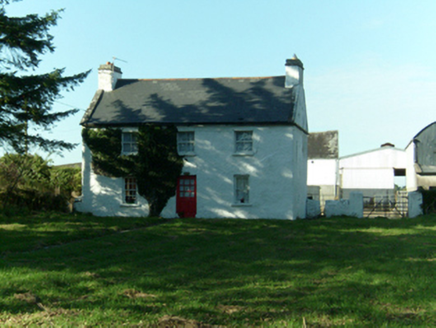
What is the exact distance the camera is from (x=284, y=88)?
1206 inches

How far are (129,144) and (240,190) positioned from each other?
7.18 metres

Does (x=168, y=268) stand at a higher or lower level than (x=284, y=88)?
lower

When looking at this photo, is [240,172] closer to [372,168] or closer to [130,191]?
[130,191]

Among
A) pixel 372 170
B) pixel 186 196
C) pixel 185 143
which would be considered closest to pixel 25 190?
pixel 186 196

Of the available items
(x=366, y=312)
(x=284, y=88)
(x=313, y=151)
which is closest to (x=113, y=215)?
(x=284, y=88)

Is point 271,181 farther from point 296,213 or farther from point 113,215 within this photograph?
point 113,215

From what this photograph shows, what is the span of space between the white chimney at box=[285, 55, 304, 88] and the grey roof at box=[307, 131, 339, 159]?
30874 mm

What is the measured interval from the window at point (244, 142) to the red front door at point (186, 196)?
3.07 meters

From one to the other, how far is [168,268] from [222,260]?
1.91m

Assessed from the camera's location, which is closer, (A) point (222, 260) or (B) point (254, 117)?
(A) point (222, 260)

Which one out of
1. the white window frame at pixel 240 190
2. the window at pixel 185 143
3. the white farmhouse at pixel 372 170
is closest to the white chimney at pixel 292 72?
the white window frame at pixel 240 190

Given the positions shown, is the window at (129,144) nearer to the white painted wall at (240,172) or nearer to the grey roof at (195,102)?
the grey roof at (195,102)

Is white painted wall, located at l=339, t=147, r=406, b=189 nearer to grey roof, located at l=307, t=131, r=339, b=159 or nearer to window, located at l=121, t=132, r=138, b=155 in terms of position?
grey roof, located at l=307, t=131, r=339, b=159

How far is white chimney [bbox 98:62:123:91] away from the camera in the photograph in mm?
32812
